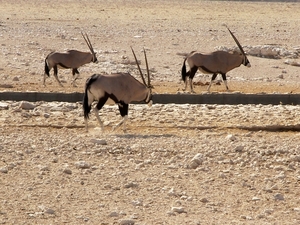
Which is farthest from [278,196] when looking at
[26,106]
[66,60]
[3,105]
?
[66,60]

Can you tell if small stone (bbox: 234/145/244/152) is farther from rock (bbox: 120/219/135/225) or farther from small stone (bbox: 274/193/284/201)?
rock (bbox: 120/219/135/225)

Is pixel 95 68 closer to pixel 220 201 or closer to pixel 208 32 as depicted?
pixel 208 32

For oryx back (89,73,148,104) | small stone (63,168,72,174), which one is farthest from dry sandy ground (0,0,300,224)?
oryx back (89,73,148,104)

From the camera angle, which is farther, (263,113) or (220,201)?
(263,113)

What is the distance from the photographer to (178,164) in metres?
8.88

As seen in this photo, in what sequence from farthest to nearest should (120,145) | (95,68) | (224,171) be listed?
(95,68) → (120,145) → (224,171)

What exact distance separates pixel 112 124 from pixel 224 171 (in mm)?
3699

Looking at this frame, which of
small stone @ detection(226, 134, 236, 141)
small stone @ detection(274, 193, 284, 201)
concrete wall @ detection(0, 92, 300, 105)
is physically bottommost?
concrete wall @ detection(0, 92, 300, 105)

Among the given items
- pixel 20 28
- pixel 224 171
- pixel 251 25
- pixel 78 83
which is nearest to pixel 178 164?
pixel 224 171

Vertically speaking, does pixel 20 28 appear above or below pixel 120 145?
below

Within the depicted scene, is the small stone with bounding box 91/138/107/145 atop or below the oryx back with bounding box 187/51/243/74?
atop

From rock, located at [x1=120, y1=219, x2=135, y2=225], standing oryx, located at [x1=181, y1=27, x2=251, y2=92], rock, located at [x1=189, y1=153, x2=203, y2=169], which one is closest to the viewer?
rock, located at [x1=120, y1=219, x2=135, y2=225]

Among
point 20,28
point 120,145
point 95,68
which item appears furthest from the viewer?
point 20,28

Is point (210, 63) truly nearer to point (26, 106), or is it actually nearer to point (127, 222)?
point (26, 106)
